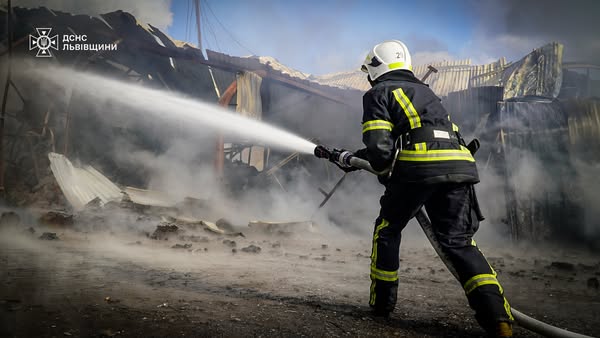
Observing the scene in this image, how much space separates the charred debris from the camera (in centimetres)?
605

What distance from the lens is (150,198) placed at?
715cm

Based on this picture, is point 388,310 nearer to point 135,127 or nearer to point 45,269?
point 45,269

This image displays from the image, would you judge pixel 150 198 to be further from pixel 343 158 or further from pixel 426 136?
pixel 426 136

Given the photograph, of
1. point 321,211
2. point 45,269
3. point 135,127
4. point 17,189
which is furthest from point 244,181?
point 45,269

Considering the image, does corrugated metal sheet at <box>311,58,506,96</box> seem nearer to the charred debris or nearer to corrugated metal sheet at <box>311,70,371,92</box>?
corrugated metal sheet at <box>311,70,371,92</box>

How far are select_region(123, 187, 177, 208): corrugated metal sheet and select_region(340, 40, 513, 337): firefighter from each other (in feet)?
17.7

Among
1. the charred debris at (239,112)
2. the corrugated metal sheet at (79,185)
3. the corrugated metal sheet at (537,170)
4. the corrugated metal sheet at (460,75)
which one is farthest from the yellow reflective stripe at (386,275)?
the corrugated metal sheet at (460,75)

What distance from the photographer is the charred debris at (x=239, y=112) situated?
238 inches

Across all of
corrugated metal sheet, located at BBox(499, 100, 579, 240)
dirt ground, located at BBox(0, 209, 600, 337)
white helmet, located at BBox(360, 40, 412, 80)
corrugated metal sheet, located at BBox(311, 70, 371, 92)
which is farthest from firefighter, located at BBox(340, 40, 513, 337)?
corrugated metal sheet, located at BBox(311, 70, 371, 92)

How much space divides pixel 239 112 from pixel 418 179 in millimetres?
6456

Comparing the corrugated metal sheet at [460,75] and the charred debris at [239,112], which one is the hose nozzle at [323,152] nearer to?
the charred debris at [239,112]

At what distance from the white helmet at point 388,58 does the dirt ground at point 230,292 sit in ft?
5.51

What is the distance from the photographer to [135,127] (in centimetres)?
988

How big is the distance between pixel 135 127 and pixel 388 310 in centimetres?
956
